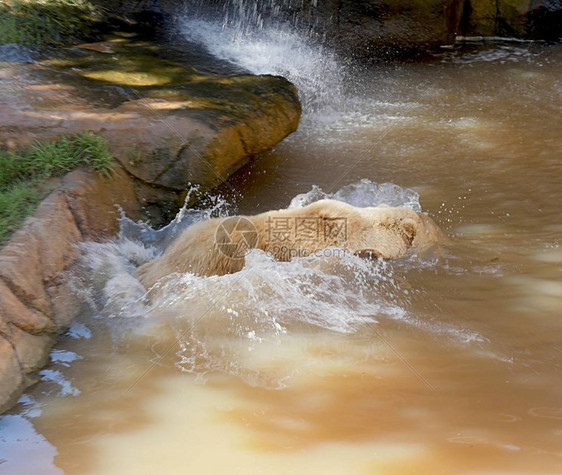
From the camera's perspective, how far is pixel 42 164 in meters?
4.62

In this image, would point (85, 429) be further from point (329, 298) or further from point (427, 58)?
point (427, 58)

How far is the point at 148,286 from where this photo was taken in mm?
3836

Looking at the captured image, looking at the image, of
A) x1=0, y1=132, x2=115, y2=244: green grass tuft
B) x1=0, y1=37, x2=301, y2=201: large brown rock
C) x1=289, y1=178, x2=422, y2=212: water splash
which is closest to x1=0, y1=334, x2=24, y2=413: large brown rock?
x1=0, y1=132, x2=115, y2=244: green grass tuft

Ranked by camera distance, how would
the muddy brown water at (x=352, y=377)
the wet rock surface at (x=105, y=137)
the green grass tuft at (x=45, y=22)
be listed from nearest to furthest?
1. the muddy brown water at (x=352, y=377)
2. the wet rock surface at (x=105, y=137)
3. the green grass tuft at (x=45, y=22)

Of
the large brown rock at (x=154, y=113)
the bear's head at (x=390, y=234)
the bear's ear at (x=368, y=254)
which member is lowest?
the bear's ear at (x=368, y=254)

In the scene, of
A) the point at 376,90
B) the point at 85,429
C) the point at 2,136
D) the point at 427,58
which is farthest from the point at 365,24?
the point at 85,429

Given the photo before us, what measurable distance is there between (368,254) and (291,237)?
19.4 inches

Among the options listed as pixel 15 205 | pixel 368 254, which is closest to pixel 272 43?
pixel 15 205

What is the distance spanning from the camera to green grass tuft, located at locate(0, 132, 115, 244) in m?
4.28

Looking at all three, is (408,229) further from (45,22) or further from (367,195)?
(45,22)

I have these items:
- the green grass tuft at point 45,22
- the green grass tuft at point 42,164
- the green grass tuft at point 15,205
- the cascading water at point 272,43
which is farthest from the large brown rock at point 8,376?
the cascading water at point 272,43

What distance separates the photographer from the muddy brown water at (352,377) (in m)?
2.46

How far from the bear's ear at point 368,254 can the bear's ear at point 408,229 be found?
0.22m

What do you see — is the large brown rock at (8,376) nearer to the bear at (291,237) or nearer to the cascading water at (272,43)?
the bear at (291,237)
